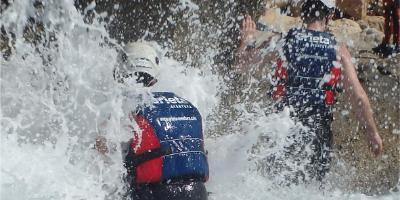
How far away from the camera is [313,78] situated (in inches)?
172

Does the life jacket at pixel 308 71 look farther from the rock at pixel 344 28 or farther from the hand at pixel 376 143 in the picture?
the rock at pixel 344 28

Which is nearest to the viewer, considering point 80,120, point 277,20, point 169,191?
→ point 169,191

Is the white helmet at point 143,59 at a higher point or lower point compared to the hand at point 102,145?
higher

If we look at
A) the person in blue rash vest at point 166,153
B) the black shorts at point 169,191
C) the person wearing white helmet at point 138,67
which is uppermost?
the person wearing white helmet at point 138,67

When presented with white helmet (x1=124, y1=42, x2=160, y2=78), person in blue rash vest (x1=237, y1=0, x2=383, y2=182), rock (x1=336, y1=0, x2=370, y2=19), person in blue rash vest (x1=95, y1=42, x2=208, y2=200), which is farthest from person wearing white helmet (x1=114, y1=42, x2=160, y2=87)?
rock (x1=336, y1=0, x2=370, y2=19)

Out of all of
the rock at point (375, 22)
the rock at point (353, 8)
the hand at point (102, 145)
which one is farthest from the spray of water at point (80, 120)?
the rock at point (375, 22)

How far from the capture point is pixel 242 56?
14.9 feet

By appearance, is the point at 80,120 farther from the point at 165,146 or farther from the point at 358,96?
the point at 358,96

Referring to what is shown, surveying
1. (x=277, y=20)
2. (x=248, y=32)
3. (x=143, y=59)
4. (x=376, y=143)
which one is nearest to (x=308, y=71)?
(x=248, y=32)

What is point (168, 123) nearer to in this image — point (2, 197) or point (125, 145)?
point (125, 145)

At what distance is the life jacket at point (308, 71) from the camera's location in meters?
4.30

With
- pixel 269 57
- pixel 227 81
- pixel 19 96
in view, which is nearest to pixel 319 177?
pixel 269 57

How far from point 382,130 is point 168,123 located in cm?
369

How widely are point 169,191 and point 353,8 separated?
16.9 feet
